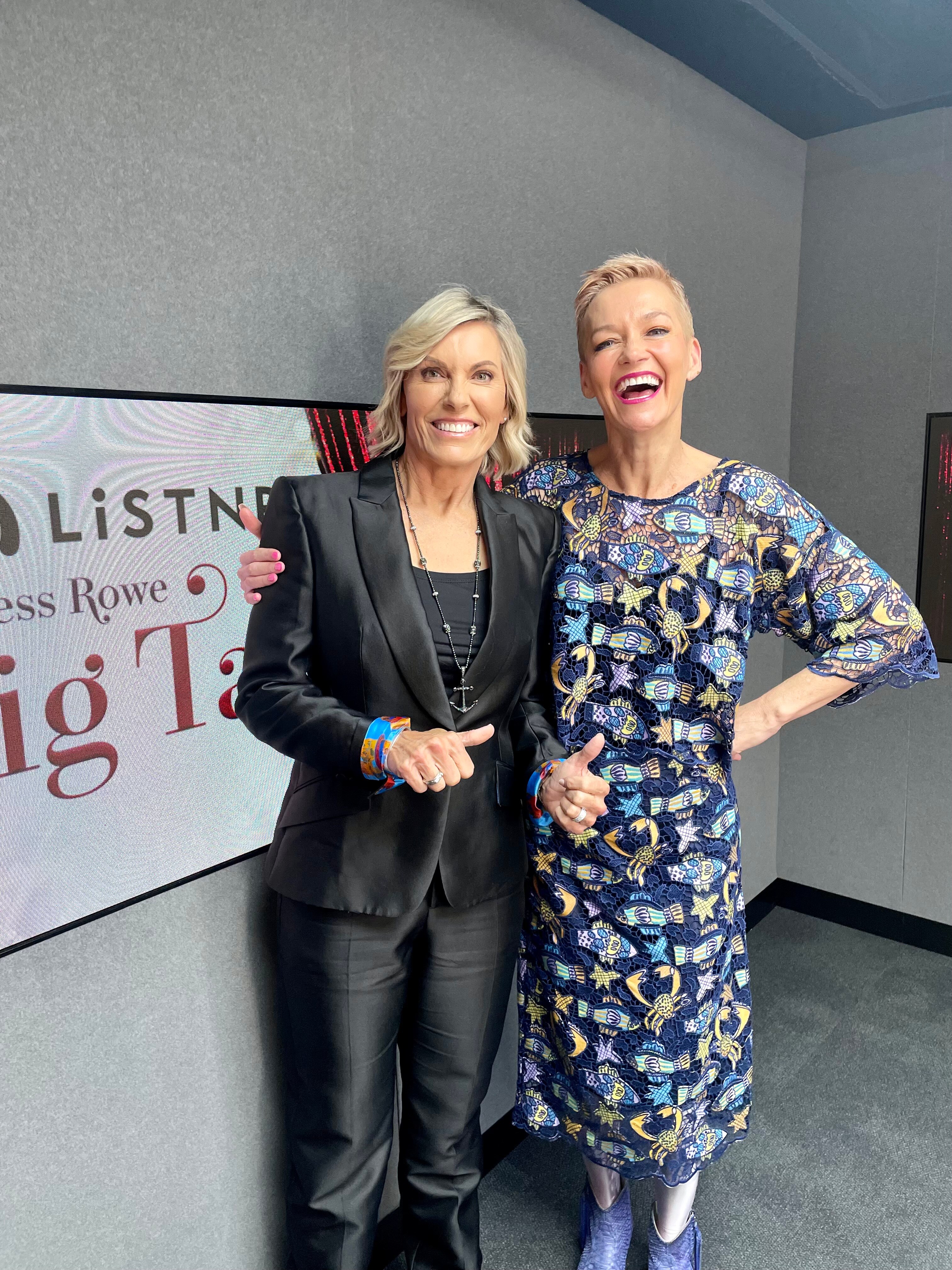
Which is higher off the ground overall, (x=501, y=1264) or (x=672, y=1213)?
(x=672, y=1213)

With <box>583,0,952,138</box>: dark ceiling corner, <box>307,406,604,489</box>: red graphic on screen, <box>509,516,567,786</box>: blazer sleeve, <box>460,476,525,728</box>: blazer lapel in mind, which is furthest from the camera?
<box>583,0,952,138</box>: dark ceiling corner

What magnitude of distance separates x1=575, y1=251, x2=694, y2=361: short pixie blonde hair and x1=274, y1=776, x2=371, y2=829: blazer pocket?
97cm

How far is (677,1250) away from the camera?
2.11 m

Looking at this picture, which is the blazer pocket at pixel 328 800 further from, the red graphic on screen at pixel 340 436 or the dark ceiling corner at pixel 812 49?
the dark ceiling corner at pixel 812 49

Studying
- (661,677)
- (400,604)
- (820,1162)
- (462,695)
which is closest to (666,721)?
(661,677)

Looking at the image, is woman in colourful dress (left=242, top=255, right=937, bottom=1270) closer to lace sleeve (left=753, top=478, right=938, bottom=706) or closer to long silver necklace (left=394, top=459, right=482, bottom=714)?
lace sleeve (left=753, top=478, right=938, bottom=706)

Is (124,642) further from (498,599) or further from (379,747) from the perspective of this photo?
(498,599)

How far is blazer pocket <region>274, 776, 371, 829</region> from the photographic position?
157 centimetres

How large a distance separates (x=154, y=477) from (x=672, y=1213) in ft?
6.29

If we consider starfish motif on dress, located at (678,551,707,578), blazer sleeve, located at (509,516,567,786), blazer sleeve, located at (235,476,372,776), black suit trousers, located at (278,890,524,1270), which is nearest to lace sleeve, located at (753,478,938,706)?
starfish motif on dress, located at (678,551,707,578)

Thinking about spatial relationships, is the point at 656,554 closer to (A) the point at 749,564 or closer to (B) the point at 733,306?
(A) the point at 749,564

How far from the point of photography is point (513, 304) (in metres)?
2.37

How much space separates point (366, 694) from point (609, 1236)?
1509 mm

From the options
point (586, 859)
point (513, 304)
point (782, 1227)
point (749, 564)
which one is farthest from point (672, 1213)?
point (513, 304)
